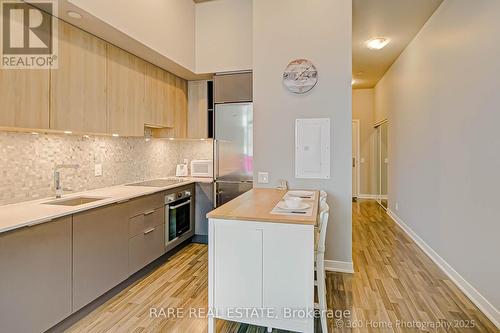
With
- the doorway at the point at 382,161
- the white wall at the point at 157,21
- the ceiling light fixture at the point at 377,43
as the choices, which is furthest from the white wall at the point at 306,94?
the doorway at the point at 382,161

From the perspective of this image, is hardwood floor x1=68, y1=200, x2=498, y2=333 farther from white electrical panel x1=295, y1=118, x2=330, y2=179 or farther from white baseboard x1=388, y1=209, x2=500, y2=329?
white electrical panel x1=295, y1=118, x2=330, y2=179

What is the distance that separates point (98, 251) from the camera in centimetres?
232

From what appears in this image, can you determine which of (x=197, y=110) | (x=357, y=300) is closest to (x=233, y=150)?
(x=197, y=110)

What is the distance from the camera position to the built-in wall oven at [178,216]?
3.34 m

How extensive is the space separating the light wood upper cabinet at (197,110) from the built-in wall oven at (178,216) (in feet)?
2.87

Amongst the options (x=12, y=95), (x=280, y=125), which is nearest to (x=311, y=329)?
(x=280, y=125)

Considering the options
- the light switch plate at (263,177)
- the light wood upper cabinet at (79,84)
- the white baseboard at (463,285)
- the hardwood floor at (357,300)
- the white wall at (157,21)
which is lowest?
the hardwood floor at (357,300)

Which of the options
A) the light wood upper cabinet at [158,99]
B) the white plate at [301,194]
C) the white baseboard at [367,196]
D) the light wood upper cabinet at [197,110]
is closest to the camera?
the white plate at [301,194]

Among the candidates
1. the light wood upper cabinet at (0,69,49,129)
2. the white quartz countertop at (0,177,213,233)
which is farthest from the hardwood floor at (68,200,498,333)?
the light wood upper cabinet at (0,69,49,129)

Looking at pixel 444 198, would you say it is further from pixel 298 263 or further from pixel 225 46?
pixel 225 46

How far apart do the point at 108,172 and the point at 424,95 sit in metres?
4.15

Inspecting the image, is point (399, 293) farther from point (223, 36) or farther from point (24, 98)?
point (223, 36)

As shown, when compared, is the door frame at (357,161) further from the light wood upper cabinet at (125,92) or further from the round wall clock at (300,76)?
the light wood upper cabinet at (125,92)

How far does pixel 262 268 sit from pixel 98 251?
1422 mm
